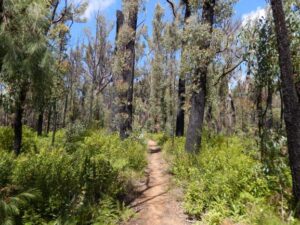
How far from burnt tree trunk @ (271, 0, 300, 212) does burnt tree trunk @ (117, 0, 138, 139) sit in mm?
10066

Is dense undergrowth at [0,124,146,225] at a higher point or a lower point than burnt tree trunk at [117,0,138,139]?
lower

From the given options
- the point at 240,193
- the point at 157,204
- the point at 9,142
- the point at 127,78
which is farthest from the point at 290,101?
the point at 9,142

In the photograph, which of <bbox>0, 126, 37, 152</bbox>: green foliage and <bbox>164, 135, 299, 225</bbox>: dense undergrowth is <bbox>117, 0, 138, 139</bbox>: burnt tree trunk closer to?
<bbox>0, 126, 37, 152</bbox>: green foliage

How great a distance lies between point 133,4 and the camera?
16578 millimetres

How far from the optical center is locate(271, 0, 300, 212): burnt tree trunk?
21.1 ft

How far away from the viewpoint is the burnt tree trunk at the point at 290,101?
21.1 ft

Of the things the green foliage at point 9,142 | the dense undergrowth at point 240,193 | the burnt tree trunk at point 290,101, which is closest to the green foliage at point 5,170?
the dense undergrowth at point 240,193

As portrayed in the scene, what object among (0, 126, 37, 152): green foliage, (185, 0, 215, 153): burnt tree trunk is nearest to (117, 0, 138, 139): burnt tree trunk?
(0, 126, 37, 152): green foliage

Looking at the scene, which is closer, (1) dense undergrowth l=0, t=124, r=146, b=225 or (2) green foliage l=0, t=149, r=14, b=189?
(1) dense undergrowth l=0, t=124, r=146, b=225

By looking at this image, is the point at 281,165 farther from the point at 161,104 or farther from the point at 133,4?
the point at 161,104

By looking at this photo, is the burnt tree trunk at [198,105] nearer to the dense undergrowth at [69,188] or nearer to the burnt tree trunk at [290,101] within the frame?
the dense undergrowth at [69,188]

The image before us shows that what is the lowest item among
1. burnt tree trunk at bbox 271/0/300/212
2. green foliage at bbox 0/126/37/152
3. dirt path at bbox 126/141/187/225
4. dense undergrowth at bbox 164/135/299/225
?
dirt path at bbox 126/141/187/225

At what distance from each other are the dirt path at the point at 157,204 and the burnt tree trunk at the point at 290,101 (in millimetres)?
2361

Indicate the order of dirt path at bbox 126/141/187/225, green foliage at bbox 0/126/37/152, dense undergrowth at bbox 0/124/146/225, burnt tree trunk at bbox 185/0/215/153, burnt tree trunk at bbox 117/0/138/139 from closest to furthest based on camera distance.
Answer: dense undergrowth at bbox 0/124/146/225
dirt path at bbox 126/141/187/225
burnt tree trunk at bbox 185/0/215/153
green foliage at bbox 0/126/37/152
burnt tree trunk at bbox 117/0/138/139
